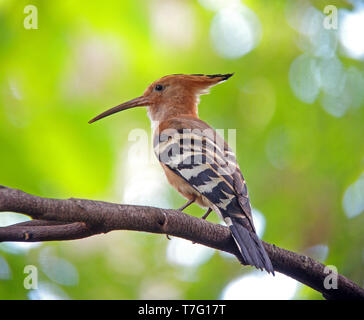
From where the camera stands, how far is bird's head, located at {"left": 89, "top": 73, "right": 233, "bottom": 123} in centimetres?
367

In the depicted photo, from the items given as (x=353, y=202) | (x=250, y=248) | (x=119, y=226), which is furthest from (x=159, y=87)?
(x=119, y=226)

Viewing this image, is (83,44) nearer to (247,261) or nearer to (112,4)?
(112,4)

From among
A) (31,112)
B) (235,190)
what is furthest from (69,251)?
(235,190)

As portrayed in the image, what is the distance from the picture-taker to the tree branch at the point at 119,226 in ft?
5.55

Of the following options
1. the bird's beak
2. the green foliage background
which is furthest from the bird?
the green foliage background

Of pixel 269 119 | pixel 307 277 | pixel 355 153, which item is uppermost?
pixel 269 119

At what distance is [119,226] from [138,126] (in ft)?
6.34

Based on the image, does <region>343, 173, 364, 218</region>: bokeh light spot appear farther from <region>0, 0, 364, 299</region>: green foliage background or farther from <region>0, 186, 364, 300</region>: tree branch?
<region>0, 186, 364, 300</region>: tree branch

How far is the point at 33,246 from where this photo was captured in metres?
3.31

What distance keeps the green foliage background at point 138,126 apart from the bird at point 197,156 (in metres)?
0.12

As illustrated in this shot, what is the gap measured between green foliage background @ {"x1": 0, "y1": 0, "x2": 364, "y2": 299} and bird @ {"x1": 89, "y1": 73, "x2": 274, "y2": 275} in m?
0.12

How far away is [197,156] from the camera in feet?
9.40

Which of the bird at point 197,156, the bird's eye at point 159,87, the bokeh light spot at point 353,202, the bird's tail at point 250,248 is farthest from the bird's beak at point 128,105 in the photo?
the bokeh light spot at point 353,202

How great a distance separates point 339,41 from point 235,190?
168 centimetres
